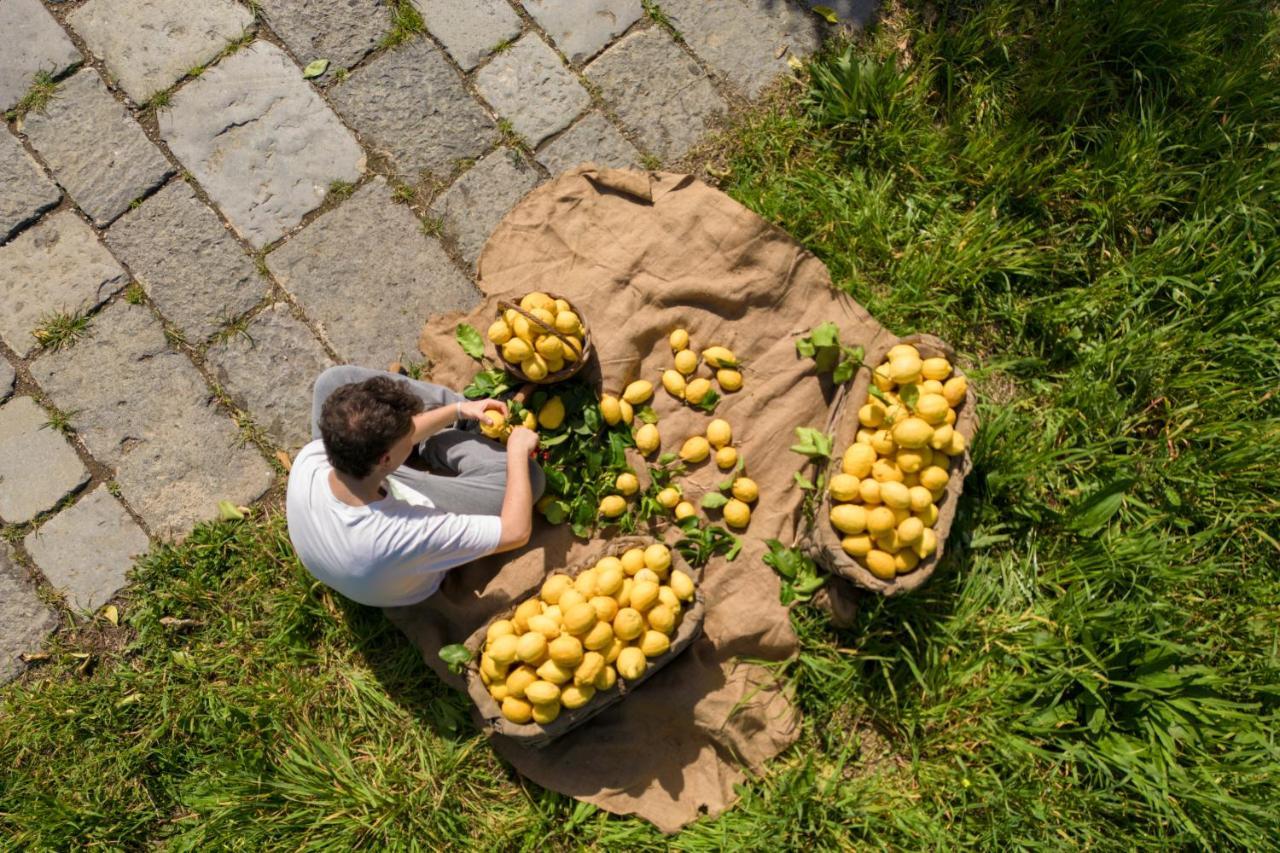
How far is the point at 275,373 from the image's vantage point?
408 centimetres

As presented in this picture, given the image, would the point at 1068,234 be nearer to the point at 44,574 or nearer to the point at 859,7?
the point at 859,7

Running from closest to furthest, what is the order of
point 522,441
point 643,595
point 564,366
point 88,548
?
point 643,595 < point 522,441 < point 564,366 < point 88,548

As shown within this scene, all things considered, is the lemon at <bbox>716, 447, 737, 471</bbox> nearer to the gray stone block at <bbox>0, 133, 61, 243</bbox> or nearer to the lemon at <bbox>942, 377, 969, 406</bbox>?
the lemon at <bbox>942, 377, 969, 406</bbox>

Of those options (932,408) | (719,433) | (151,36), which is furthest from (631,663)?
(151,36)

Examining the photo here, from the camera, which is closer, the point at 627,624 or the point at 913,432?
the point at 627,624

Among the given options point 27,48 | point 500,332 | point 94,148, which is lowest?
point 500,332

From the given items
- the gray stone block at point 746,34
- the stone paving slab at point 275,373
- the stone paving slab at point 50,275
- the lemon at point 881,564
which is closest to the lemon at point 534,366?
the stone paving slab at point 275,373

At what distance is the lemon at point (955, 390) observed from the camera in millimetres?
3451

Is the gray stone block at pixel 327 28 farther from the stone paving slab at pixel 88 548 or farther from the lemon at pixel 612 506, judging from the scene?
the lemon at pixel 612 506

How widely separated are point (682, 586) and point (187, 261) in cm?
288

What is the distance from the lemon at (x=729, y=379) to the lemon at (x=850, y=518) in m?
0.76

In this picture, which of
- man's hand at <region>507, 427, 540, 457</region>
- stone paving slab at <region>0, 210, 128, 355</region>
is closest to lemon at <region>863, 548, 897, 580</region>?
man's hand at <region>507, 427, 540, 457</region>

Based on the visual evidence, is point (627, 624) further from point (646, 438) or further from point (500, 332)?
point (500, 332)

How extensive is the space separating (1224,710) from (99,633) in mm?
5024
